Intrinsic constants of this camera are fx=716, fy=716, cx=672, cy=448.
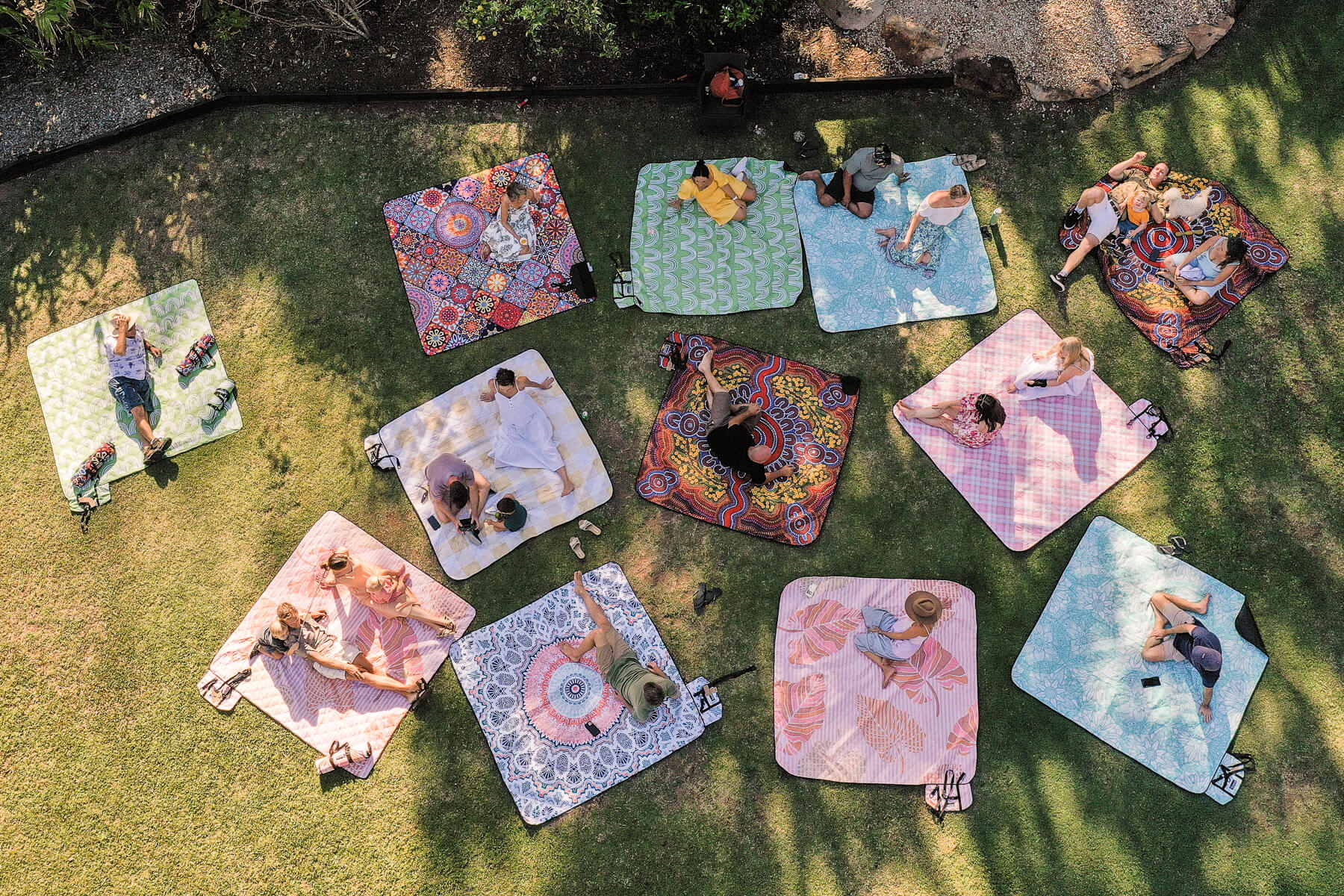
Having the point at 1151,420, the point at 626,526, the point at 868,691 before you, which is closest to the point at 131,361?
the point at 626,526

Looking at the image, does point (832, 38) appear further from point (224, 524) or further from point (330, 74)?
point (224, 524)

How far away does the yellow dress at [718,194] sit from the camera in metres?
8.06

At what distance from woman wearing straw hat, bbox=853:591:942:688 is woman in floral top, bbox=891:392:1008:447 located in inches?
67.0

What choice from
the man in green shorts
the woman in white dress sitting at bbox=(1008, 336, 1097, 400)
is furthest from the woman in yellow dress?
the man in green shorts

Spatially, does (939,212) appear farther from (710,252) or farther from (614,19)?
(614,19)

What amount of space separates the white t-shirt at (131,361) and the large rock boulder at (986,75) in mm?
9787

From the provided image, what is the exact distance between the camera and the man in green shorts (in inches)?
254

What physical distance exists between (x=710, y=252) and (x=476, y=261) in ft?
8.78

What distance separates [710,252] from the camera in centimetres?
811

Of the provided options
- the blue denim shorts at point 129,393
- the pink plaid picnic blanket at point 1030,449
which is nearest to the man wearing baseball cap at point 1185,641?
the pink plaid picnic blanket at point 1030,449

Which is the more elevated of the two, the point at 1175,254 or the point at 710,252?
the point at 1175,254

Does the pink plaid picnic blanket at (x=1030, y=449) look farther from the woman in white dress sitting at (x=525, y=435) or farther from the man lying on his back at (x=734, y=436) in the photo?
the woman in white dress sitting at (x=525, y=435)

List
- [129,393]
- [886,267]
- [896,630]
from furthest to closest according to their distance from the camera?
[886,267] < [129,393] < [896,630]

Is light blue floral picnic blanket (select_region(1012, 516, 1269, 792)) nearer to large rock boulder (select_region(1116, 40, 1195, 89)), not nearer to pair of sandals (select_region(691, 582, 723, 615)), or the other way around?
pair of sandals (select_region(691, 582, 723, 615))
